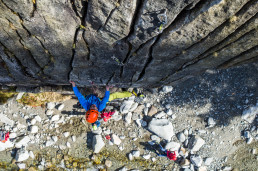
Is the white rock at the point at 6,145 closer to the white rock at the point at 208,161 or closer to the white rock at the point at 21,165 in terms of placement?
the white rock at the point at 21,165

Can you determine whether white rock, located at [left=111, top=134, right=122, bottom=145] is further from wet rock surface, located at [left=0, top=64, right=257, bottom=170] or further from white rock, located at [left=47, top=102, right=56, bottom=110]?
white rock, located at [left=47, top=102, right=56, bottom=110]

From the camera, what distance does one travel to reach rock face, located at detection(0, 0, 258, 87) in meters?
2.37

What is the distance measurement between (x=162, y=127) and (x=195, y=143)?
1.29 metres

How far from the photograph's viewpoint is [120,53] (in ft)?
11.1

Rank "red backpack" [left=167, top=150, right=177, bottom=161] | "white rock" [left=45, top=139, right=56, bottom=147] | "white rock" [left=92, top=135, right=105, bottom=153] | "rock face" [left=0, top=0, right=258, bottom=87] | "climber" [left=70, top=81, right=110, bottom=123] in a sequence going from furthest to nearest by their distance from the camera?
"white rock" [left=45, top=139, right=56, bottom=147], "white rock" [left=92, top=135, right=105, bottom=153], "red backpack" [left=167, top=150, right=177, bottom=161], "climber" [left=70, top=81, right=110, bottom=123], "rock face" [left=0, top=0, right=258, bottom=87]

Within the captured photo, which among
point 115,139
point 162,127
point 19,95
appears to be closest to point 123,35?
point 162,127

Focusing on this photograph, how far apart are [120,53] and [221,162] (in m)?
6.02

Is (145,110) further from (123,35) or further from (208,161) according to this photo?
(123,35)

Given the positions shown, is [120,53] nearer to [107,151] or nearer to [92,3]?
[92,3]

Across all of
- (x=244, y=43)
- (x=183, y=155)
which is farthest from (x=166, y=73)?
(x=183, y=155)

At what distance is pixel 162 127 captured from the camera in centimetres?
687

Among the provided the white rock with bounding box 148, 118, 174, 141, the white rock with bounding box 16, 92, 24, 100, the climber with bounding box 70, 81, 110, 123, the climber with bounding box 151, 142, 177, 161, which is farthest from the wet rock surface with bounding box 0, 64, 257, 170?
the climber with bounding box 70, 81, 110, 123

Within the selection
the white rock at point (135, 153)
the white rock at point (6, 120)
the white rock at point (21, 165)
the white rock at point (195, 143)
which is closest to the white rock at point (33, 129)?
the white rock at point (6, 120)

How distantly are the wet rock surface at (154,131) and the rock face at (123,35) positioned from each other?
3.01 metres
